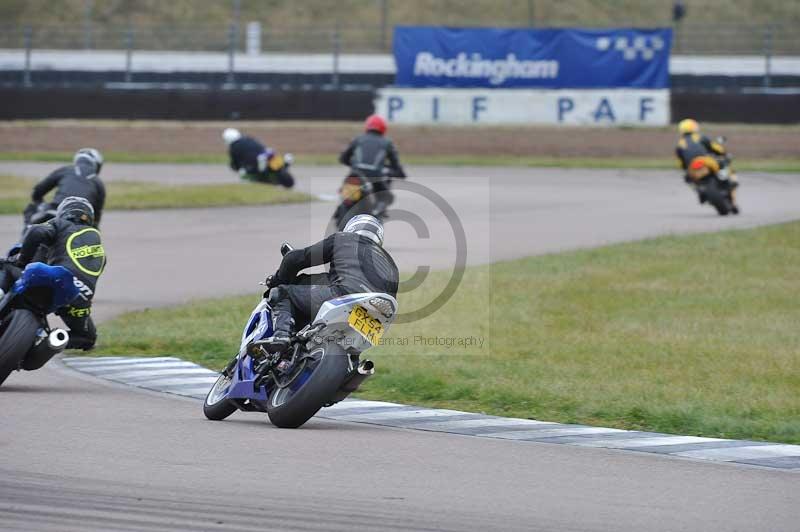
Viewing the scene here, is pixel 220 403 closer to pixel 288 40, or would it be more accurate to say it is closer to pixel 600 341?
pixel 600 341

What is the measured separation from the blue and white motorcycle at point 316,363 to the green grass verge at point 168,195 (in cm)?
1610

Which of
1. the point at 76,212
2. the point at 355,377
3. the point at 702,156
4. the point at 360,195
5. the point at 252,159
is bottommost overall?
the point at 355,377

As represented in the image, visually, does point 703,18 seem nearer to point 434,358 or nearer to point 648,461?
point 434,358

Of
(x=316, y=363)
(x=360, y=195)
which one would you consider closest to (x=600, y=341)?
(x=316, y=363)

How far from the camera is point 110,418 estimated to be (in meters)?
8.87

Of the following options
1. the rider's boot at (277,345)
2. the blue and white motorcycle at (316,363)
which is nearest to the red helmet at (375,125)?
the blue and white motorcycle at (316,363)

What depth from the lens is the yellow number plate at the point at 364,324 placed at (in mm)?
8391

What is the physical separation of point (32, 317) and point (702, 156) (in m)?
16.2

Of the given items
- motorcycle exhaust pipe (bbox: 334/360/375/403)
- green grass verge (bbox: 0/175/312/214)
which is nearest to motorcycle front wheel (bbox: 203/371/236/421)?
motorcycle exhaust pipe (bbox: 334/360/375/403)

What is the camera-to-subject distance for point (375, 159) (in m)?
20.2

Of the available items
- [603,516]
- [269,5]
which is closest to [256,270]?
[603,516]

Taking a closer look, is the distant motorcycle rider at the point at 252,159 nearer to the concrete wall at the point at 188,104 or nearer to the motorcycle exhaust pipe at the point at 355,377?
the concrete wall at the point at 188,104

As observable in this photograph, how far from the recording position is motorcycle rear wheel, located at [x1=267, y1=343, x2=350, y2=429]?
8.31 metres

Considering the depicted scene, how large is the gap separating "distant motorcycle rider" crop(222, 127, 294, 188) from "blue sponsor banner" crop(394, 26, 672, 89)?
7.72 meters
